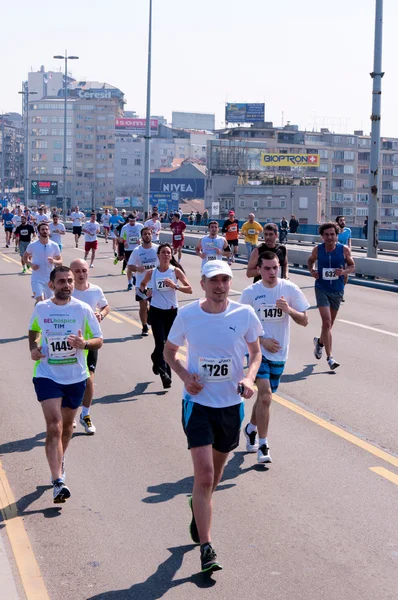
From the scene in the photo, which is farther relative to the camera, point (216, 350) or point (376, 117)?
point (376, 117)

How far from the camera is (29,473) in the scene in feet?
25.5

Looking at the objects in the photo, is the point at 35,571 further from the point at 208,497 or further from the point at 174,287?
the point at 174,287

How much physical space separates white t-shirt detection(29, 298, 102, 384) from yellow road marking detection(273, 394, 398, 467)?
2.79 m

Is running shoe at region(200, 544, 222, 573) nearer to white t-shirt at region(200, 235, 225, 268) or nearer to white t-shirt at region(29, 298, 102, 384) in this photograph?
white t-shirt at region(29, 298, 102, 384)

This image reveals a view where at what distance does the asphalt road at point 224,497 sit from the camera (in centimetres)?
553

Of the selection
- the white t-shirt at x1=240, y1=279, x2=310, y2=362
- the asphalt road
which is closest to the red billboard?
the asphalt road

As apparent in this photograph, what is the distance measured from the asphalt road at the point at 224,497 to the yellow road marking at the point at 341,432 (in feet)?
0.06

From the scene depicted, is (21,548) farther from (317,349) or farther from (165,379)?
(317,349)

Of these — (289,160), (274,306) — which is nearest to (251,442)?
(274,306)

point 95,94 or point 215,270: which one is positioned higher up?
point 95,94

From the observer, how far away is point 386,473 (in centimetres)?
773

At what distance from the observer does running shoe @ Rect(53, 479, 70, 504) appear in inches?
268

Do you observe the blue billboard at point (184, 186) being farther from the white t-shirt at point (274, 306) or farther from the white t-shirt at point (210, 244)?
the white t-shirt at point (274, 306)

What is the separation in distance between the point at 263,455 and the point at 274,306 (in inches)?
51.2
